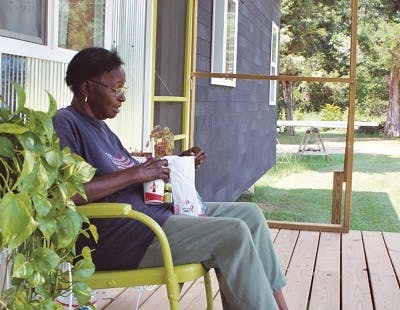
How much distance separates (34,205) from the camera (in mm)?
1266

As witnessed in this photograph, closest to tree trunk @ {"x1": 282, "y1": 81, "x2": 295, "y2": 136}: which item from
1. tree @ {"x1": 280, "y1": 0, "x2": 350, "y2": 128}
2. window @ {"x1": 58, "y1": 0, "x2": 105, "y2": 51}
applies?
tree @ {"x1": 280, "y1": 0, "x2": 350, "y2": 128}

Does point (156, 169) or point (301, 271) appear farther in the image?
point (301, 271)

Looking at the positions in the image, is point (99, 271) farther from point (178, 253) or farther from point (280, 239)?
point (280, 239)

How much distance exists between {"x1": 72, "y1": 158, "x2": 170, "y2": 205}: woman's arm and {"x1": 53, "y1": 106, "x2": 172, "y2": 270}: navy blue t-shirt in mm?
125

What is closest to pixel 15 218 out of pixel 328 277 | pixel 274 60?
pixel 328 277

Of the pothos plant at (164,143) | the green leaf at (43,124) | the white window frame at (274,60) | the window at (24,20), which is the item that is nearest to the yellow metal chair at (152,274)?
the green leaf at (43,124)

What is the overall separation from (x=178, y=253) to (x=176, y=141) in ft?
8.06

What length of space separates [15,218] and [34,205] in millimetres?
91

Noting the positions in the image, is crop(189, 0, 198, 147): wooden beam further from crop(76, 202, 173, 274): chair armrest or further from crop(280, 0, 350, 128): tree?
crop(76, 202, 173, 274): chair armrest

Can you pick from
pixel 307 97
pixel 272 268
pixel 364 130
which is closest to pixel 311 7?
pixel 307 97

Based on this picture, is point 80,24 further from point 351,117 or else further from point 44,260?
point 351,117

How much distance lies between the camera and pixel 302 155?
7863 millimetres

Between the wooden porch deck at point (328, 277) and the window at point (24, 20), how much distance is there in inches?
48.5

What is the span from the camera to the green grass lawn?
704 centimetres
